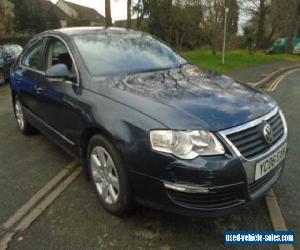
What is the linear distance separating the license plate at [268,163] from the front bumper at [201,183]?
4 centimetres

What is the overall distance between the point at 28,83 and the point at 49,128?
915 mm

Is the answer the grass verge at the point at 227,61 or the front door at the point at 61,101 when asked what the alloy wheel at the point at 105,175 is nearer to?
the front door at the point at 61,101

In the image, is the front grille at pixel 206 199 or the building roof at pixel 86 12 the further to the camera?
the building roof at pixel 86 12

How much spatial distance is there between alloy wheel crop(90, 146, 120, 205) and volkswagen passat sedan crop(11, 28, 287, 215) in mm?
10

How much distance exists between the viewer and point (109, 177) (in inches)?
126

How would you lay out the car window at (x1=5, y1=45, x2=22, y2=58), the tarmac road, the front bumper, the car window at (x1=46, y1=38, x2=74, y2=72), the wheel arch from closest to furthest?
the front bumper → the tarmac road → the wheel arch → the car window at (x1=46, y1=38, x2=74, y2=72) → the car window at (x1=5, y1=45, x2=22, y2=58)

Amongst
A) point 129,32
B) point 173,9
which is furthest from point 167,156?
point 173,9

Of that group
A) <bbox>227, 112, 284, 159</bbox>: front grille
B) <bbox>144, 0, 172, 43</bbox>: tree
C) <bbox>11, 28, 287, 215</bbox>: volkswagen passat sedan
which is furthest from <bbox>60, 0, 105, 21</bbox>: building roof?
<bbox>227, 112, 284, 159</bbox>: front grille

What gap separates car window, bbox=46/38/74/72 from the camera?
3982mm

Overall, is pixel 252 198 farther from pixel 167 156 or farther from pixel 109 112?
pixel 109 112

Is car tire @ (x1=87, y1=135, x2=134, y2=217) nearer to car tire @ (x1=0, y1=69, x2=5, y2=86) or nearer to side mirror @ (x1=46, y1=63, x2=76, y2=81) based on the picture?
side mirror @ (x1=46, y1=63, x2=76, y2=81)

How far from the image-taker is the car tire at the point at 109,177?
2955mm

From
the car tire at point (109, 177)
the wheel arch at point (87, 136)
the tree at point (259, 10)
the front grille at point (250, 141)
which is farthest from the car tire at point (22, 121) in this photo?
the tree at point (259, 10)

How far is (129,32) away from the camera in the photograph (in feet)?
15.5
